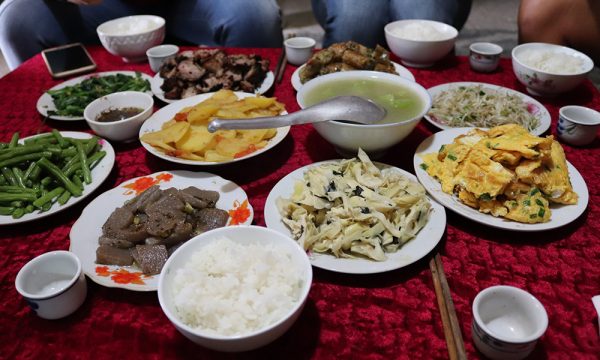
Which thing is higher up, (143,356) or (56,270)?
(56,270)

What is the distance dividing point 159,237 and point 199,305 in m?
0.42

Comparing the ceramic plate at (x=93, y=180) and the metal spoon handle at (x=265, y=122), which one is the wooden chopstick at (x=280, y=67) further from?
the ceramic plate at (x=93, y=180)

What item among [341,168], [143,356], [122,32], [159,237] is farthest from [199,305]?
[122,32]

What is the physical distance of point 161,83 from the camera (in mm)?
2490

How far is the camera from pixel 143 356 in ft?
3.85

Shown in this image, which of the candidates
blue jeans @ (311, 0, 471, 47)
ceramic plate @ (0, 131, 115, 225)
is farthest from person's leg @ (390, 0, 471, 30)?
ceramic plate @ (0, 131, 115, 225)

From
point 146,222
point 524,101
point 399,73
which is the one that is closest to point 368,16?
point 399,73

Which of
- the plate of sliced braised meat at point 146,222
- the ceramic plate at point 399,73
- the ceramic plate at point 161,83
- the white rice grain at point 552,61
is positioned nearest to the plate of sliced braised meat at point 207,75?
the ceramic plate at point 161,83

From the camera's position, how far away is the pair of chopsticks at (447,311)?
3.67 feet

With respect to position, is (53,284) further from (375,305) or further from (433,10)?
(433,10)

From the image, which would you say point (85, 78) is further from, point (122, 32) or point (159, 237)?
point (159, 237)

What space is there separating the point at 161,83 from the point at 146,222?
129cm

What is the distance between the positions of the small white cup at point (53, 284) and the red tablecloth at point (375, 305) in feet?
0.17

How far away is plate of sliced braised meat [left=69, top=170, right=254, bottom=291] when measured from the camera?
1.34 meters
